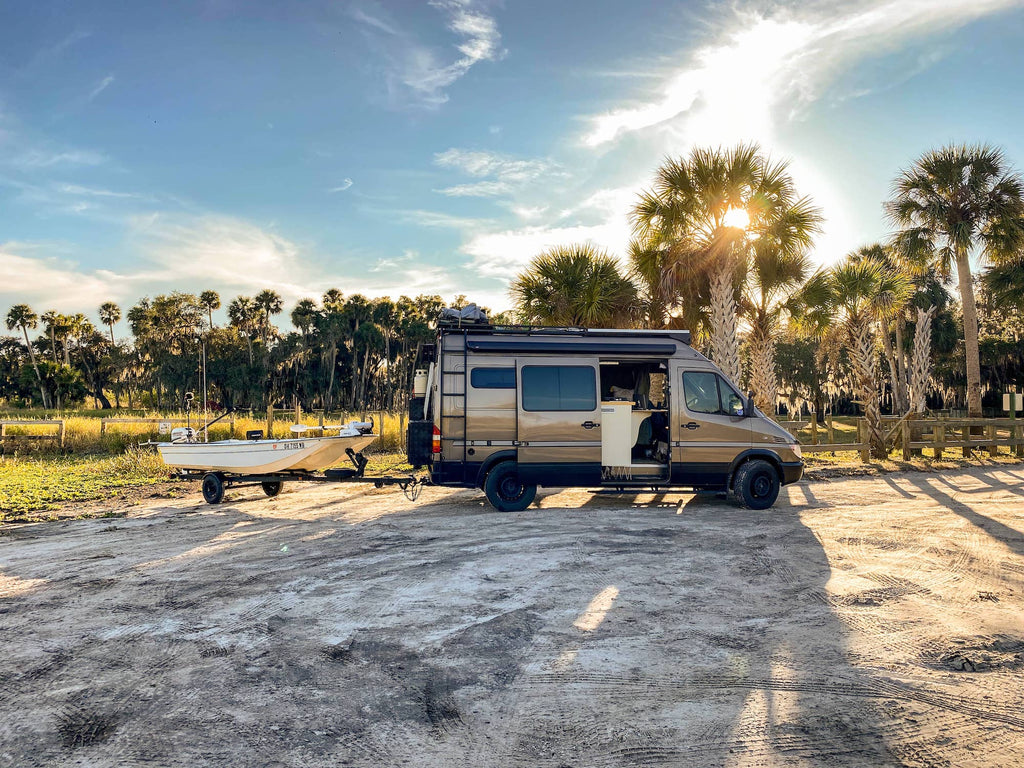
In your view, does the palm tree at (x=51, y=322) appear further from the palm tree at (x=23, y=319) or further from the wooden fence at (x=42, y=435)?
the wooden fence at (x=42, y=435)

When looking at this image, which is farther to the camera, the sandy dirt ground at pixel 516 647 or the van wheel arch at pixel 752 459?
the van wheel arch at pixel 752 459

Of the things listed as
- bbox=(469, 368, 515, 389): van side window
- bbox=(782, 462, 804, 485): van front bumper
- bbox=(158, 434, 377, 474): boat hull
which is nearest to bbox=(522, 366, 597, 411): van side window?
bbox=(469, 368, 515, 389): van side window

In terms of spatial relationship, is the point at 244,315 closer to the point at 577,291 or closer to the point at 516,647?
the point at 577,291

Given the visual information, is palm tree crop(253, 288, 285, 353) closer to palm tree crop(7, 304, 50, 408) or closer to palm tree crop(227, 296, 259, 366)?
palm tree crop(227, 296, 259, 366)

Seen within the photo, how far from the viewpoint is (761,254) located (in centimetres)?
1678

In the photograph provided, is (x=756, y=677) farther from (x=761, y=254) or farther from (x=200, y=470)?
(x=761, y=254)

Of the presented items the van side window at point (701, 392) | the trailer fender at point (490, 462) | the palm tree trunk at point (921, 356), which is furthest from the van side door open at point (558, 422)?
the palm tree trunk at point (921, 356)

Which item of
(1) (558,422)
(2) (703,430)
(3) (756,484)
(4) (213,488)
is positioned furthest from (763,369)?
(4) (213,488)

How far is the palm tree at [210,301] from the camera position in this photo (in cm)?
5700

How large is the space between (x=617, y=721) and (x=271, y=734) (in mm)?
1770

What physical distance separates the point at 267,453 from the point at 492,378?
153 inches

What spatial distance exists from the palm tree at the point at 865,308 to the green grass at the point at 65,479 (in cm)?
1685

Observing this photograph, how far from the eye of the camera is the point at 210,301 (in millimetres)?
57156

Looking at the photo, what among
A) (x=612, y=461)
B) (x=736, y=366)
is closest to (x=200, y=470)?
(x=612, y=461)
